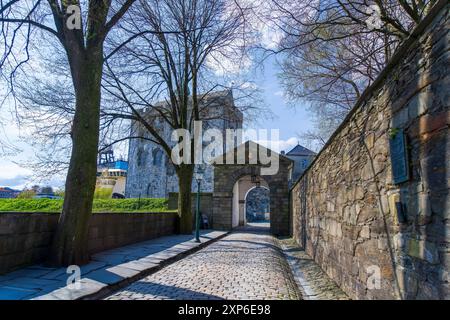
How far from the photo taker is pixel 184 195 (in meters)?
13.9

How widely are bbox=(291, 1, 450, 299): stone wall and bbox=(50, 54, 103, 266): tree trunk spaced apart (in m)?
4.61

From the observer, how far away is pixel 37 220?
18.1ft

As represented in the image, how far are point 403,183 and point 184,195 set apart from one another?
1183 centimetres

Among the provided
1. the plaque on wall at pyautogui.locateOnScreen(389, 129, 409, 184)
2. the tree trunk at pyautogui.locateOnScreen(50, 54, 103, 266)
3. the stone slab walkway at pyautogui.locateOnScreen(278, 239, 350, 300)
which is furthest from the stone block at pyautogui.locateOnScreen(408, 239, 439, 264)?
the tree trunk at pyautogui.locateOnScreen(50, 54, 103, 266)

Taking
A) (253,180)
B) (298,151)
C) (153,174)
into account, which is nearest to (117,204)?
(253,180)

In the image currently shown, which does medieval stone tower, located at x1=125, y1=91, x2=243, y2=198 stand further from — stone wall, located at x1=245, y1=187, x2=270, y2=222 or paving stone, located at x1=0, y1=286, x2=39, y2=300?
paving stone, located at x1=0, y1=286, x2=39, y2=300

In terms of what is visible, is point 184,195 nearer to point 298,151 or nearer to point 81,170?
point 81,170

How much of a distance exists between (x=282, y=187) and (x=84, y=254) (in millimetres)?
14767

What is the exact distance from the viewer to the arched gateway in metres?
18.7

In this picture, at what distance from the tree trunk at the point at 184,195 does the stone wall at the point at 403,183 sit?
9778mm
